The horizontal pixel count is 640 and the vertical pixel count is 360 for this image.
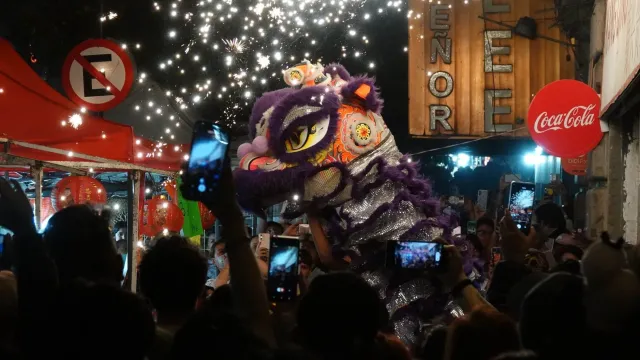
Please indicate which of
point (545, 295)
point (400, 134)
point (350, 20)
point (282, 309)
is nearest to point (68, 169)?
point (282, 309)

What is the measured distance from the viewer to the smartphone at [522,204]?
17.3ft

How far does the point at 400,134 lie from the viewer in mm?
19188

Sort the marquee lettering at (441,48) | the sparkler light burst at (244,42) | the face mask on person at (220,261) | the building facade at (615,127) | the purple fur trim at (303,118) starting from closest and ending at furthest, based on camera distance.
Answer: the purple fur trim at (303,118) < the building facade at (615,127) < the face mask on person at (220,261) < the marquee lettering at (441,48) < the sparkler light burst at (244,42)

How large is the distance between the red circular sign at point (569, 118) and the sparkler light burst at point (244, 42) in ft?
20.4

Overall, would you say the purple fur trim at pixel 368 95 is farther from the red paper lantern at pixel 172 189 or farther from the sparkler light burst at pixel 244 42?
the sparkler light burst at pixel 244 42

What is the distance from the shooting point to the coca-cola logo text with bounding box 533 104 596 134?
8.57 meters

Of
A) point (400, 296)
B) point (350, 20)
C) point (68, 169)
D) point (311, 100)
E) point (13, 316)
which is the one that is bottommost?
point (400, 296)

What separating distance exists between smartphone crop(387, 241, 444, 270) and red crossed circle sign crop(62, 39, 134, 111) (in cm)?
570

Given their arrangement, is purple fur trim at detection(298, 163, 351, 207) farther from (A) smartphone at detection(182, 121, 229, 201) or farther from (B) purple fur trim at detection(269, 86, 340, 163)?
(A) smartphone at detection(182, 121, 229, 201)

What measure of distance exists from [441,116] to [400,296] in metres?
8.42

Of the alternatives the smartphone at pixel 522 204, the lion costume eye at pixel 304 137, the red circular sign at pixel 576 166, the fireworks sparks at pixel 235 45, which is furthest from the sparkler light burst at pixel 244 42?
the smartphone at pixel 522 204

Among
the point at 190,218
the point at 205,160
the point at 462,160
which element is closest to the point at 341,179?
the point at 205,160

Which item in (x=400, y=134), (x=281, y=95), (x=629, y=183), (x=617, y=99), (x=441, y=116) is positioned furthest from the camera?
(x=400, y=134)

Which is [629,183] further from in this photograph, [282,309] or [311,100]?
[282,309]
